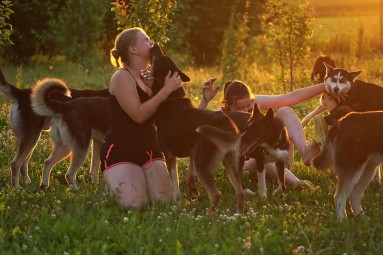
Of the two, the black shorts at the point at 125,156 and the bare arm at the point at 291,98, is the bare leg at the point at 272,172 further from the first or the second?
the black shorts at the point at 125,156

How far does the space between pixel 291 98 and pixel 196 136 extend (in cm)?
219

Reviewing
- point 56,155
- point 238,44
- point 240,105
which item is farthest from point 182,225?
point 238,44

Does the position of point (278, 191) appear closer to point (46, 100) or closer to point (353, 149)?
point (353, 149)

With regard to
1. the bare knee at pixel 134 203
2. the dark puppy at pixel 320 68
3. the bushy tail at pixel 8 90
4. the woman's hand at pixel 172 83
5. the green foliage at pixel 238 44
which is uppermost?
the woman's hand at pixel 172 83

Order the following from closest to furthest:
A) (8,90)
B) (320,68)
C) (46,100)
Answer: (46,100) → (8,90) → (320,68)

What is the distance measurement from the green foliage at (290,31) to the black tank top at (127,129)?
9466mm

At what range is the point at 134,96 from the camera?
7.47 meters

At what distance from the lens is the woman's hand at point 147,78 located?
763 centimetres

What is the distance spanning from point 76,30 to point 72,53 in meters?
0.77

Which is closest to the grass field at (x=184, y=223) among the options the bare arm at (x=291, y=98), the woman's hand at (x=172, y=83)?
the bare arm at (x=291, y=98)

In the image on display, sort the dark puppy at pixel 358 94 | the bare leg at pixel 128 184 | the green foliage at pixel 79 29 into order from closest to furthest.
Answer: the bare leg at pixel 128 184
the dark puppy at pixel 358 94
the green foliage at pixel 79 29

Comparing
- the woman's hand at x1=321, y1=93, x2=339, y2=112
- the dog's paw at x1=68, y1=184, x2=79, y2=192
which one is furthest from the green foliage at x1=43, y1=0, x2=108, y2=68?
the woman's hand at x1=321, y1=93, x2=339, y2=112

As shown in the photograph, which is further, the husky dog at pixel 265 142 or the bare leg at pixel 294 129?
the bare leg at pixel 294 129

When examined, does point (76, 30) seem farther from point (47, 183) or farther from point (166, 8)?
point (47, 183)
